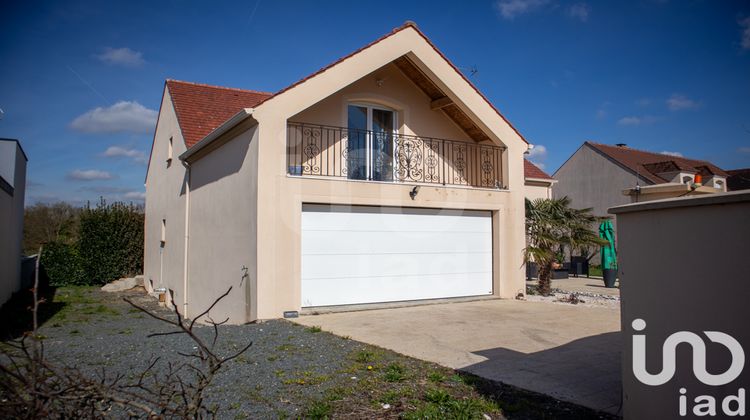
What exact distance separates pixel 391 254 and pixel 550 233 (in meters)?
4.65

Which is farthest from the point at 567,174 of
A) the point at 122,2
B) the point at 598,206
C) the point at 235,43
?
the point at 122,2

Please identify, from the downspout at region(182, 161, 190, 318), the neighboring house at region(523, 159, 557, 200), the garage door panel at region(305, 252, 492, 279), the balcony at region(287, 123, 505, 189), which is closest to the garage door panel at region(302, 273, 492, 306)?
the garage door panel at region(305, 252, 492, 279)

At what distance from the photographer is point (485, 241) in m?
12.6

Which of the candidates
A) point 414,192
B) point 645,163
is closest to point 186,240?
point 414,192

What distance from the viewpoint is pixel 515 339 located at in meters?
7.57

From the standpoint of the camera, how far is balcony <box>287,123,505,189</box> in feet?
37.1

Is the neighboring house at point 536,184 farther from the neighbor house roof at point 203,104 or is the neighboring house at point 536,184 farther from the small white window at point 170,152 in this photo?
the small white window at point 170,152

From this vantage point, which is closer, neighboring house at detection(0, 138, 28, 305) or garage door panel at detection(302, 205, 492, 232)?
garage door panel at detection(302, 205, 492, 232)

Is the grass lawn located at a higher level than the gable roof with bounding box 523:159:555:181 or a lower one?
lower

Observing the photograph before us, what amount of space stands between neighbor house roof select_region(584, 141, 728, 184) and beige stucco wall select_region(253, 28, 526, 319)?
19.9 meters

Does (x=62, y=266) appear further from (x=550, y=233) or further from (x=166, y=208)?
(x=550, y=233)

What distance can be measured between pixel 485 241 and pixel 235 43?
26.8 ft

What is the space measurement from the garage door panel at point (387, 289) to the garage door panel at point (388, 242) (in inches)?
24.6

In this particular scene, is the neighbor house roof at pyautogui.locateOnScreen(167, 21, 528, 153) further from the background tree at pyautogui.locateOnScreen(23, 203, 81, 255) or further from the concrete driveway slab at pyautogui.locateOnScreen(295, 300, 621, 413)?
the background tree at pyautogui.locateOnScreen(23, 203, 81, 255)
